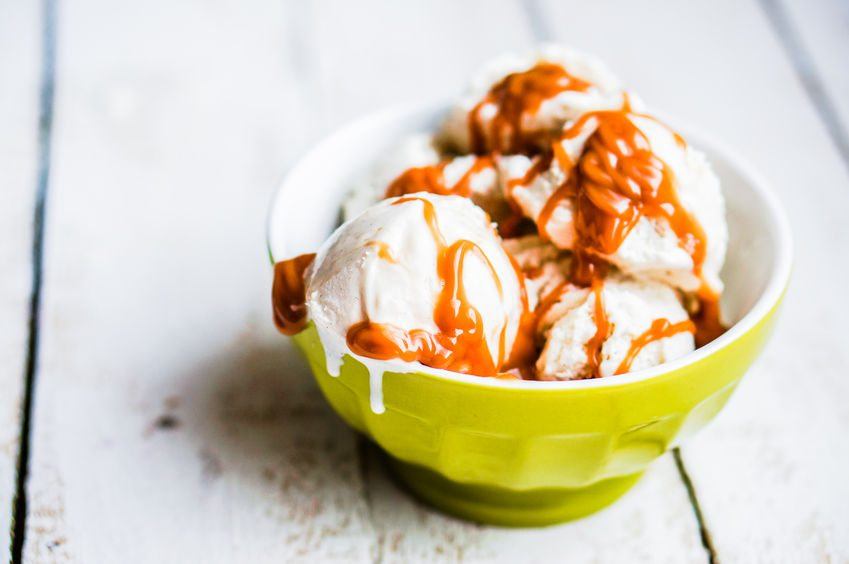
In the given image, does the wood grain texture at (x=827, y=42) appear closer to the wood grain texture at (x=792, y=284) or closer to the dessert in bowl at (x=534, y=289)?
the wood grain texture at (x=792, y=284)

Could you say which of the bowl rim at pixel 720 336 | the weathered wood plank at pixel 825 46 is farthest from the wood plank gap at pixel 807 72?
the bowl rim at pixel 720 336

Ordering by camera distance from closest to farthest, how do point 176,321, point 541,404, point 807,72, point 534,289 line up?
point 541,404 < point 534,289 < point 176,321 < point 807,72

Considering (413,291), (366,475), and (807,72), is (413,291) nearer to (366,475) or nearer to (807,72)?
(366,475)

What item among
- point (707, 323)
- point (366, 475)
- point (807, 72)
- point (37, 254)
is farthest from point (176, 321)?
point (807, 72)

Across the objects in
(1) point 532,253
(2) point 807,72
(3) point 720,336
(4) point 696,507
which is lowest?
(4) point 696,507

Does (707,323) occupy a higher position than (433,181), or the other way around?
(433,181)

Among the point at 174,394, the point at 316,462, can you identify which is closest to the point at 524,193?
the point at 316,462

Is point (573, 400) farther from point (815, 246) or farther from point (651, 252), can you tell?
point (815, 246)
